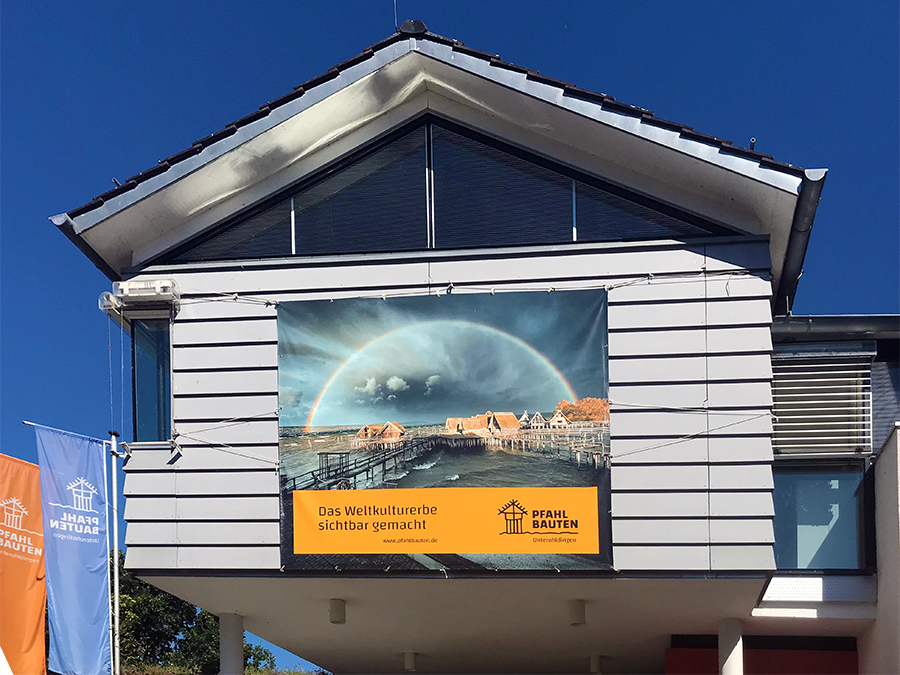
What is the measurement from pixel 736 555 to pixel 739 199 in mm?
3724

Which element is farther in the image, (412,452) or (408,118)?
(408,118)

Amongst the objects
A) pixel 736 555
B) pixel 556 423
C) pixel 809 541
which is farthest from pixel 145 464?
pixel 809 541

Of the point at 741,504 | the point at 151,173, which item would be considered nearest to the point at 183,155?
the point at 151,173

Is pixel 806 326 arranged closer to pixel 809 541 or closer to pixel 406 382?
pixel 809 541

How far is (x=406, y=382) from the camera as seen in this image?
10.5 m

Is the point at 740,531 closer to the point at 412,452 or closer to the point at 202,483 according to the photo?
the point at 412,452

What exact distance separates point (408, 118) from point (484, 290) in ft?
7.67

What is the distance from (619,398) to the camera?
10.2 metres

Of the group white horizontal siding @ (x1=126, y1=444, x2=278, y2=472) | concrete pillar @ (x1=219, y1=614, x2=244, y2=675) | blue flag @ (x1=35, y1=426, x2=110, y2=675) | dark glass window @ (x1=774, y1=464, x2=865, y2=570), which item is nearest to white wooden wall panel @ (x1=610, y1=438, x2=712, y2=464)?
dark glass window @ (x1=774, y1=464, x2=865, y2=570)

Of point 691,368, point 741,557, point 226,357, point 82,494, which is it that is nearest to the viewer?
point 741,557

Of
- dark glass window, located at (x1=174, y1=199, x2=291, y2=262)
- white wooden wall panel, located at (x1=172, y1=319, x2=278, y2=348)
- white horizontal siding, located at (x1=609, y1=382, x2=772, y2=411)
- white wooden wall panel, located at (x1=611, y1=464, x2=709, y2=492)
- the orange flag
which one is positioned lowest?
the orange flag

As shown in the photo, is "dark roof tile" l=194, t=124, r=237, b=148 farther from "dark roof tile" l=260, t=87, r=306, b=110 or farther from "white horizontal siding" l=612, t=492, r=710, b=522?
"white horizontal siding" l=612, t=492, r=710, b=522

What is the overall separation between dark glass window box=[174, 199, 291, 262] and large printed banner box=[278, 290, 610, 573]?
3.31 feet

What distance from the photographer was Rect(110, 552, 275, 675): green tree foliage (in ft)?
87.0
